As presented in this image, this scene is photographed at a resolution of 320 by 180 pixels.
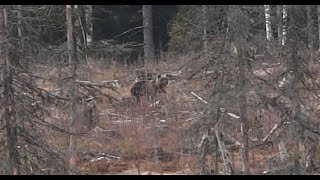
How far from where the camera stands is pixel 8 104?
1062 cm

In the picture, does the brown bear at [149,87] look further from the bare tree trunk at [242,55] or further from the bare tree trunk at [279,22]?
the bare tree trunk at [242,55]

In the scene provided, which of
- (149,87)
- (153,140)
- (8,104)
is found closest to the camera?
(8,104)

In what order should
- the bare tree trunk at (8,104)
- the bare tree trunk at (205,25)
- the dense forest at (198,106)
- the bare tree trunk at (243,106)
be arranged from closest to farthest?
the bare tree trunk at (8,104)
the dense forest at (198,106)
the bare tree trunk at (243,106)
the bare tree trunk at (205,25)

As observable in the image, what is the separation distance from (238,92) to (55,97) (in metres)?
3.17

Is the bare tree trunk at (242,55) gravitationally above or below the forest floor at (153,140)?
above

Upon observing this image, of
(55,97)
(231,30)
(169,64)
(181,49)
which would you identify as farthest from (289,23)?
(169,64)

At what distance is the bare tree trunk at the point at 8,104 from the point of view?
10.5 meters

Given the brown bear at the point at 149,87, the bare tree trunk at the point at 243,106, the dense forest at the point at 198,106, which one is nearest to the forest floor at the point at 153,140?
the dense forest at the point at 198,106

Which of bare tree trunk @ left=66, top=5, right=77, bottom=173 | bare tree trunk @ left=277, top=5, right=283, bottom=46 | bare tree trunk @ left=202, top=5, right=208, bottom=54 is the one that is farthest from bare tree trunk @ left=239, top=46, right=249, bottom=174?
bare tree trunk @ left=66, top=5, right=77, bottom=173

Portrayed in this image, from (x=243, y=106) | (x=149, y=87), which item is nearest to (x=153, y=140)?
(x=149, y=87)

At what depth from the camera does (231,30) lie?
11.0 metres

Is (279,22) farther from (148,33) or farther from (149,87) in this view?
(148,33)

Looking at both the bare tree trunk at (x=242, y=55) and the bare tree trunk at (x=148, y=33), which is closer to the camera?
the bare tree trunk at (x=242, y=55)

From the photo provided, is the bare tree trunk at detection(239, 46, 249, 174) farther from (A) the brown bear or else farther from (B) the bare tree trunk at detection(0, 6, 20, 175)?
(A) the brown bear
